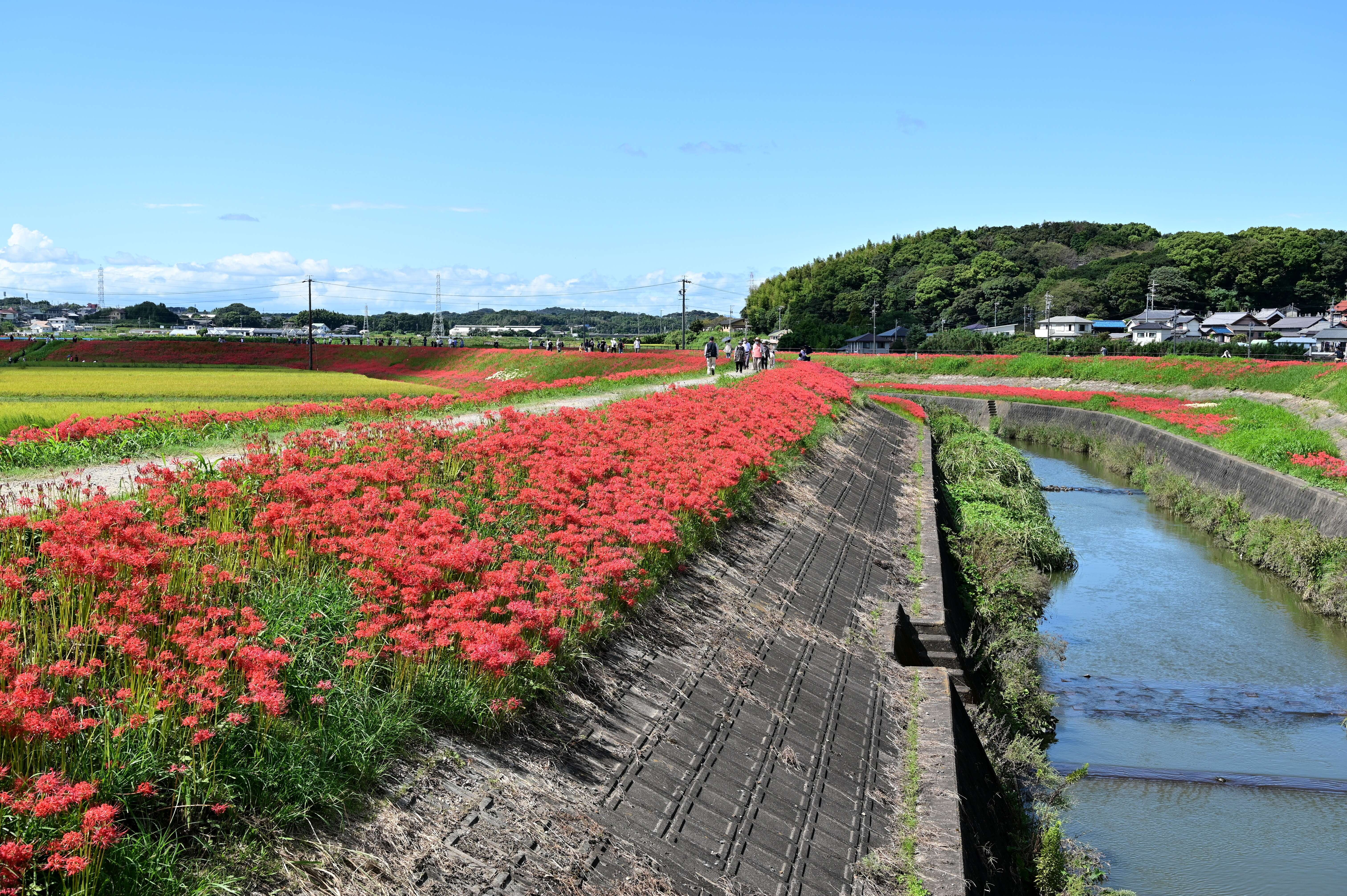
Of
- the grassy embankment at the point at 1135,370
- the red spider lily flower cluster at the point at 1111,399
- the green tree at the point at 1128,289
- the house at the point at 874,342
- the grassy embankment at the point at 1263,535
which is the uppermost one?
the green tree at the point at 1128,289

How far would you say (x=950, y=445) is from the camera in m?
30.6

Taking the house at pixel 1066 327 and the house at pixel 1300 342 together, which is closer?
the house at pixel 1300 342

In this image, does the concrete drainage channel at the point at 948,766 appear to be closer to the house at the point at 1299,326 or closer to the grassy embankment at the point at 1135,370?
the grassy embankment at the point at 1135,370

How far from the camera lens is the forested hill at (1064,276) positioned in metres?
107

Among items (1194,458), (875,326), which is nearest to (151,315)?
(875,326)

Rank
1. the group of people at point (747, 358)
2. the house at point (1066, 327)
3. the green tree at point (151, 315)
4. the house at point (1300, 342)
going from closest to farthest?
1. the group of people at point (747, 358)
2. the house at point (1300, 342)
3. the house at point (1066, 327)
4. the green tree at point (151, 315)

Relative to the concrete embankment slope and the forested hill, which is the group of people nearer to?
the concrete embankment slope

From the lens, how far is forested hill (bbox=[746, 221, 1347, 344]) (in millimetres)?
107312

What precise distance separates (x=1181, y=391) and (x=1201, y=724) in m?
40.1

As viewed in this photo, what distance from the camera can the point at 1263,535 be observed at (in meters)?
23.1

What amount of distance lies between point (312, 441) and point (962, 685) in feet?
23.4

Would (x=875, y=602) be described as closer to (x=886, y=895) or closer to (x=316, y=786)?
(x=886, y=895)

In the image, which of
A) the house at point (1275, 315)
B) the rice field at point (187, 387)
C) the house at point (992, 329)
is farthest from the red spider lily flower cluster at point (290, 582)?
the house at point (1275, 315)

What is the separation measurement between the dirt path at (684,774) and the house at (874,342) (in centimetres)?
8685
